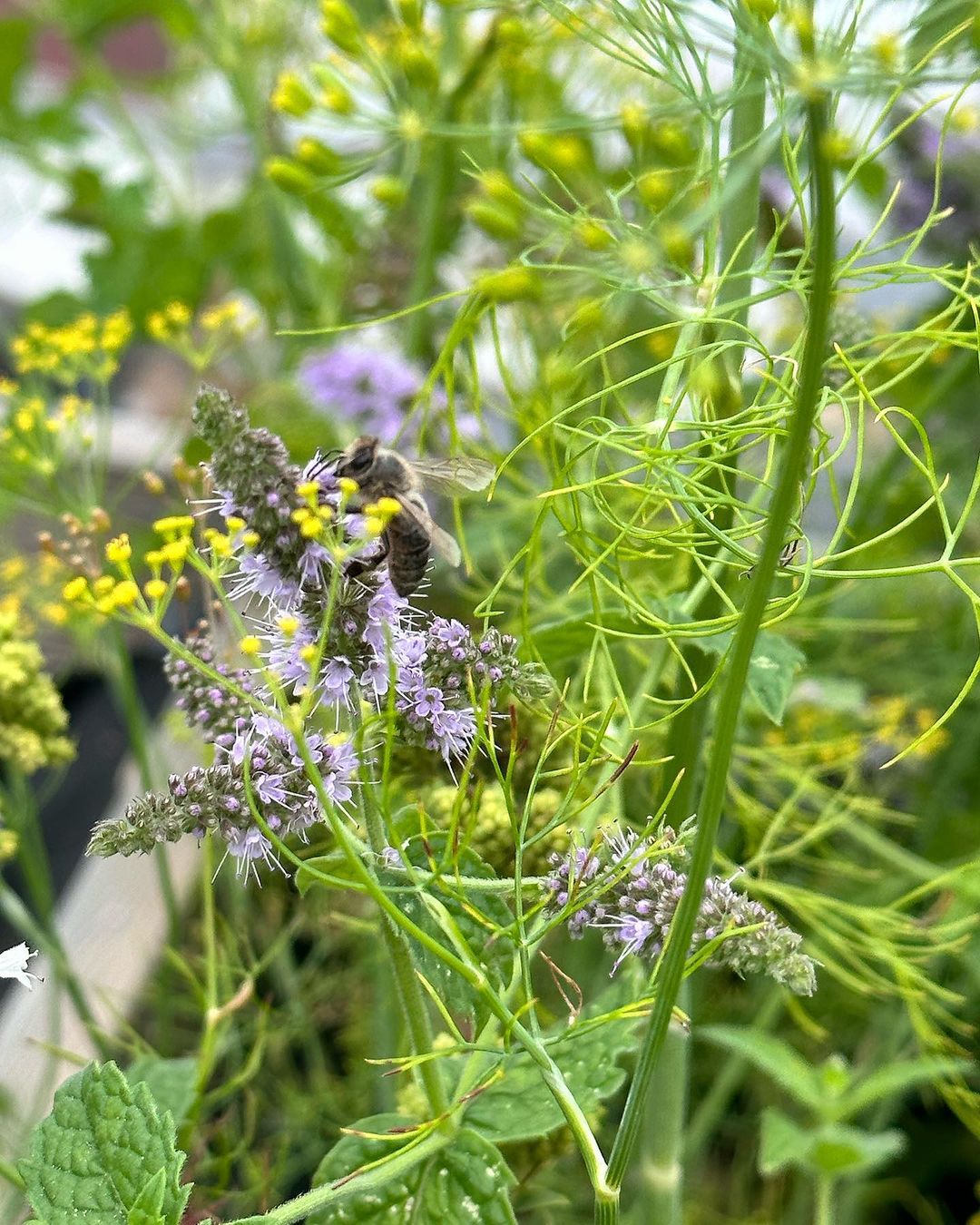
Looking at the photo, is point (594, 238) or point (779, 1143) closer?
point (594, 238)

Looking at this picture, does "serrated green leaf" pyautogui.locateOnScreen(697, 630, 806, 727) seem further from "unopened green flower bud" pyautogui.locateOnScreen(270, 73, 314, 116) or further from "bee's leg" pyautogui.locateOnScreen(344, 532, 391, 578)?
"unopened green flower bud" pyautogui.locateOnScreen(270, 73, 314, 116)

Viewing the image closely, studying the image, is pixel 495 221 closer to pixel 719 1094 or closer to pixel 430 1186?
pixel 430 1186

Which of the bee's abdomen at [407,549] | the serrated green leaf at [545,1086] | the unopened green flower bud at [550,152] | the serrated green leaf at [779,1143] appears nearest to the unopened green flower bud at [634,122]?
the unopened green flower bud at [550,152]

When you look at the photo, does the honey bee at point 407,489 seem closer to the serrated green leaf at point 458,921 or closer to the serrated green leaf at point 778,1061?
the serrated green leaf at point 458,921

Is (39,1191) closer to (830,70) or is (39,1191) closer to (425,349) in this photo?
(830,70)

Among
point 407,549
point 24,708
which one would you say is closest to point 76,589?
point 407,549

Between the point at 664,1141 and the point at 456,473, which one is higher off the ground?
the point at 456,473

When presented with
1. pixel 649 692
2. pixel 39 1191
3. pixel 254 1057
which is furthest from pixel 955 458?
pixel 39 1191

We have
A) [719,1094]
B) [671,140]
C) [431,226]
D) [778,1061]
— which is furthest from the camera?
[431,226]
